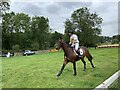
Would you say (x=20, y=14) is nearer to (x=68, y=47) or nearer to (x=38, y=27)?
(x=38, y=27)

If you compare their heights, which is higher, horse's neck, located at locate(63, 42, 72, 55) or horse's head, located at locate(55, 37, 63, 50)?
horse's head, located at locate(55, 37, 63, 50)

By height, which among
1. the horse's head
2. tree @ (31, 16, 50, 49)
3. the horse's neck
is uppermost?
tree @ (31, 16, 50, 49)

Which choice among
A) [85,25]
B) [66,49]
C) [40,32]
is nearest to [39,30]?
[40,32]

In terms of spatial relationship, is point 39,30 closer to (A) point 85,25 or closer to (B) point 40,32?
(B) point 40,32

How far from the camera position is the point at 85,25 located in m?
73.6

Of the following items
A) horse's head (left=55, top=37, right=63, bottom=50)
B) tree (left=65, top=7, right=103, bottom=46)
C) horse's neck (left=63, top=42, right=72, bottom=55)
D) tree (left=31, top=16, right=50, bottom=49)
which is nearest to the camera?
horse's head (left=55, top=37, right=63, bottom=50)

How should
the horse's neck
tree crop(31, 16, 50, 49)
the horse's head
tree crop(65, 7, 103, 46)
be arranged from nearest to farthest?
the horse's head < the horse's neck < tree crop(65, 7, 103, 46) < tree crop(31, 16, 50, 49)

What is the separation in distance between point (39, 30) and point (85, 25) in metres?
20.0

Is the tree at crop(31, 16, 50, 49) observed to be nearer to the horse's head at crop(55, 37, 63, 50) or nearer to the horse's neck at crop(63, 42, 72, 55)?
the horse's neck at crop(63, 42, 72, 55)

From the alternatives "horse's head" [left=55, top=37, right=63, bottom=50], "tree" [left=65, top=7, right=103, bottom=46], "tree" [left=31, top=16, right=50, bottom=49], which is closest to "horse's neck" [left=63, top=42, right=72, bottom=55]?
"horse's head" [left=55, top=37, right=63, bottom=50]

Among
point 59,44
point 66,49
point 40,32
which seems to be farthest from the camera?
point 40,32

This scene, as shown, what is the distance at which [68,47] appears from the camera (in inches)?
493

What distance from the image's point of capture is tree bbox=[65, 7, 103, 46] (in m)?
71.9

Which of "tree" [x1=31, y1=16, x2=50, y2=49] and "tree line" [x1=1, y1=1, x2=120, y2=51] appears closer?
"tree line" [x1=1, y1=1, x2=120, y2=51]
